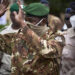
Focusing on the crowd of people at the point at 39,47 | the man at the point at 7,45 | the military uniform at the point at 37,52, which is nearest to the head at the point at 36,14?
the crowd of people at the point at 39,47

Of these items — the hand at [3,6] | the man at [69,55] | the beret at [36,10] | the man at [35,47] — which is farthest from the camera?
the hand at [3,6]

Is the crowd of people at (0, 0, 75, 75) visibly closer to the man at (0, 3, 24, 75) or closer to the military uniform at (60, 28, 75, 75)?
the military uniform at (60, 28, 75, 75)

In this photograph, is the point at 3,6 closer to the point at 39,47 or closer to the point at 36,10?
the point at 36,10

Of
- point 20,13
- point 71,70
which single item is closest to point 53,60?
point 71,70

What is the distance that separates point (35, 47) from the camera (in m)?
5.14

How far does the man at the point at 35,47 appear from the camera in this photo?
5.13 meters

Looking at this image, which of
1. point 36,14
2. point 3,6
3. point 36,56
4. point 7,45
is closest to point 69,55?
point 36,56

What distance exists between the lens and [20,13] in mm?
5219

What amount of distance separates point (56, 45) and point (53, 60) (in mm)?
314

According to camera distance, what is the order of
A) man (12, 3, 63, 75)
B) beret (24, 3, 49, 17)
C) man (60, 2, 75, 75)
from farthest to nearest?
beret (24, 3, 49, 17)
man (60, 2, 75, 75)
man (12, 3, 63, 75)

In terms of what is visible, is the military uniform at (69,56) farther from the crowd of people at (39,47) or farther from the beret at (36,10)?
the beret at (36,10)

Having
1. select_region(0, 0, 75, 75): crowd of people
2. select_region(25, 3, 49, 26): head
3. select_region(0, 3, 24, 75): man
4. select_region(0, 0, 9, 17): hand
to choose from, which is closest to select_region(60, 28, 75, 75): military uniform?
select_region(0, 0, 75, 75): crowd of people

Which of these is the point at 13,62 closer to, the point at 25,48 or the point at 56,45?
the point at 25,48

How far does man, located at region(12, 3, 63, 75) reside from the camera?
202 inches
